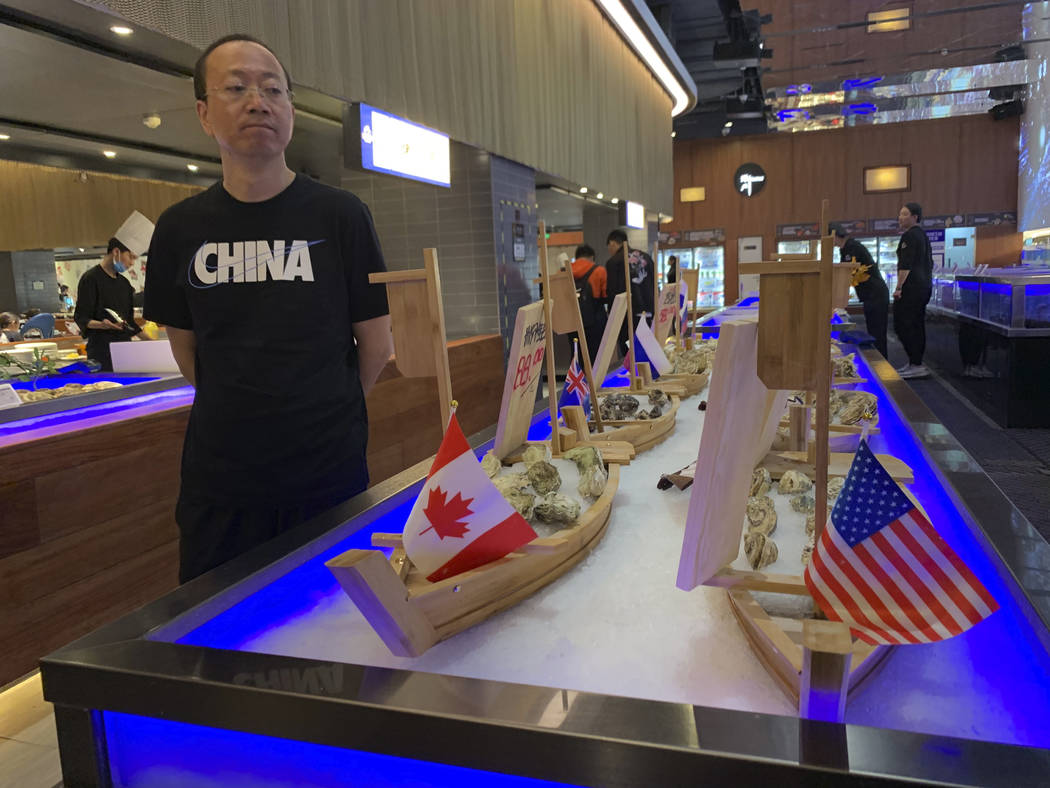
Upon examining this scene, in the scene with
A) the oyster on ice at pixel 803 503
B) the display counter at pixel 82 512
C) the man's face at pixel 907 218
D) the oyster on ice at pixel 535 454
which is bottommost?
the display counter at pixel 82 512

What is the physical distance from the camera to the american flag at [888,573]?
687mm

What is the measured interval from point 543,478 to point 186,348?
78 centimetres

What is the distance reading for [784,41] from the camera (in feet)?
41.8

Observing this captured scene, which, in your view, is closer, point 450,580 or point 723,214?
point 450,580

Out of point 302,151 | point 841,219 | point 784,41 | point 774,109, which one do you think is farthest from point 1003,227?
point 302,151

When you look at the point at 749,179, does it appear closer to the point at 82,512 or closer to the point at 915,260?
the point at 915,260

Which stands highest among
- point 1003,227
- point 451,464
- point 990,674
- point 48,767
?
point 1003,227

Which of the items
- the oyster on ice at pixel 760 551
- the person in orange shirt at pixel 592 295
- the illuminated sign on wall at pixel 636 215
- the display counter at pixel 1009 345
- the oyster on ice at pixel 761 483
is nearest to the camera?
the oyster on ice at pixel 760 551

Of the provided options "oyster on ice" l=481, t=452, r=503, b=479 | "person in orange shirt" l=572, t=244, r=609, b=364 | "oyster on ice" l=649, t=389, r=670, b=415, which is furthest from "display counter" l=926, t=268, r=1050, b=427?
"oyster on ice" l=481, t=452, r=503, b=479

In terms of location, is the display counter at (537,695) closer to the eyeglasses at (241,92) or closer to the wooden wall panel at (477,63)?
the eyeglasses at (241,92)

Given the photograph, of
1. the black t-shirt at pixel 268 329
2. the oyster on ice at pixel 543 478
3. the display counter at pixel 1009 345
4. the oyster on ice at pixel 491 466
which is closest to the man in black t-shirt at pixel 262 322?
the black t-shirt at pixel 268 329

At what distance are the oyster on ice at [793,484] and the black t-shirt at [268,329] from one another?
806 millimetres

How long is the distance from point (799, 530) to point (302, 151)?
5768mm

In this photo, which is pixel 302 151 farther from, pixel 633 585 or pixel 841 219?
pixel 841 219
